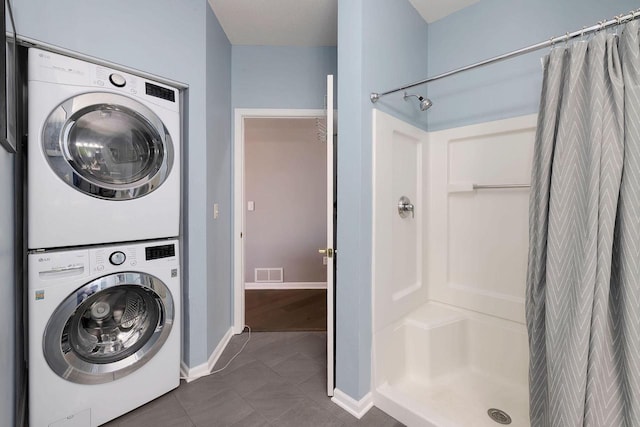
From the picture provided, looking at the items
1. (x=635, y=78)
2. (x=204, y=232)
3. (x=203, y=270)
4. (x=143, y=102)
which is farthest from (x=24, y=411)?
(x=635, y=78)

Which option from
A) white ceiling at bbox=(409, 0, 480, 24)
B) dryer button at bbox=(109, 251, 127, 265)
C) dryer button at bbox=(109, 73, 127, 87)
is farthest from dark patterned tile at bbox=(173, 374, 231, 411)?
white ceiling at bbox=(409, 0, 480, 24)

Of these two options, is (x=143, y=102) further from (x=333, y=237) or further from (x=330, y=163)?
(x=333, y=237)

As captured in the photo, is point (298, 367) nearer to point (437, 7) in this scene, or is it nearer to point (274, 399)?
point (274, 399)

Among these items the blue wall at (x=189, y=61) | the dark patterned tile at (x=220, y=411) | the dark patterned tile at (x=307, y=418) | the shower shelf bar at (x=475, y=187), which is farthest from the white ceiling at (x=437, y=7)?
the dark patterned tile at (x=220, y=411)

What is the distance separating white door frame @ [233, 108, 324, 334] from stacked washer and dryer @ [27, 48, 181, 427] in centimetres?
74

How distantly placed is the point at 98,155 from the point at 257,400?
157cm

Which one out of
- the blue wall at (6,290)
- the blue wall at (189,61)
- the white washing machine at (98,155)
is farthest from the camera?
the blue wall at (189,61)

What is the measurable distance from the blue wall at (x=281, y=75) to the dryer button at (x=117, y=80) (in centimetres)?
98

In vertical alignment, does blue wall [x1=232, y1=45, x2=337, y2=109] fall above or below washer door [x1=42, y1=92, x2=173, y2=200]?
above

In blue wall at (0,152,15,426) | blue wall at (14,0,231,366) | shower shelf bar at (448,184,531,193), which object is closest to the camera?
blue wall at (0,152,15,426)

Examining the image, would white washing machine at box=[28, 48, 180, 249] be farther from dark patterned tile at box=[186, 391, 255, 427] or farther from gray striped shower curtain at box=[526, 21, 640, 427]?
gray striped shower curtain at box=[526, 21, 640, 427]

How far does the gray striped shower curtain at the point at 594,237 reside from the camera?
0.87m

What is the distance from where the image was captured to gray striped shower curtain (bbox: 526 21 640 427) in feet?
2.84

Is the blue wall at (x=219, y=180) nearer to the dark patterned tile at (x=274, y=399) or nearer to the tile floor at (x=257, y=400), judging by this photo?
the tile floor at (x=257, y=400)
